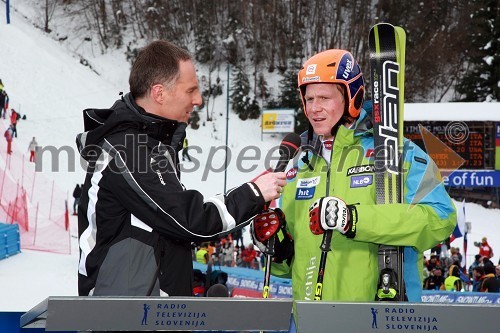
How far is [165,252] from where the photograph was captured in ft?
7.40

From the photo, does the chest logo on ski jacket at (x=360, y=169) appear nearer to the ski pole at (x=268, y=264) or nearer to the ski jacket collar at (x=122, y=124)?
the ski pole at (x=268, y=264)

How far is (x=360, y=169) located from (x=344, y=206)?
0.33 m

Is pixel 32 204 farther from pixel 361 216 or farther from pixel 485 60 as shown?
pixel 485 60

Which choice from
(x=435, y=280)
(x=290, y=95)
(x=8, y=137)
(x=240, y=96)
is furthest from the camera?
(x=240, y=96)

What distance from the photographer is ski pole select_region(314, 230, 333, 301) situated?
2668 millimetres

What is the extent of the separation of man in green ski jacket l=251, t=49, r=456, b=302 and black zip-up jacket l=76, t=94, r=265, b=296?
0.60 m

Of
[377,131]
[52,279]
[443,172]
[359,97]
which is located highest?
[359,97]

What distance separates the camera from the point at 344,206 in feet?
8.32

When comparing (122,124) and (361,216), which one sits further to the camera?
(361,216)

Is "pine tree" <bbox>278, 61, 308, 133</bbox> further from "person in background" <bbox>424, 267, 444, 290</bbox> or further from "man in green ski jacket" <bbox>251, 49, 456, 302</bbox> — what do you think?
"man in green ski jacket" <bbox>251, 49, 456, 302</bbox>

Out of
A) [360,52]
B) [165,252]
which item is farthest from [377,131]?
[360,52]

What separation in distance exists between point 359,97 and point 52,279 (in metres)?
10.7

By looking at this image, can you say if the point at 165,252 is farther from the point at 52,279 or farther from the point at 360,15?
the point at 360,15

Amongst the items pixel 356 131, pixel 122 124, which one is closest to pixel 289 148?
pixel 356 131
